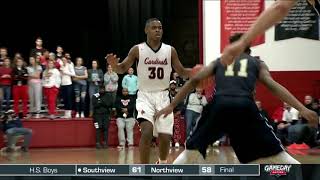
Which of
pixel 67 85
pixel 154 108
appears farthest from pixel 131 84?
pixel 154 108


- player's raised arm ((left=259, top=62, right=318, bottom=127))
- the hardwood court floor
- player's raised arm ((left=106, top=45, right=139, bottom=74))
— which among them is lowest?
the hardwood court floor

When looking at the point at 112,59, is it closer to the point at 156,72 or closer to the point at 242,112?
the point at 156,72

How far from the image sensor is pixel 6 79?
1822cm

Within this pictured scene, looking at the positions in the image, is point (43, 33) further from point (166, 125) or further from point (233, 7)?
point (166, 125)

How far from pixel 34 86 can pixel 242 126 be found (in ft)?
46.3

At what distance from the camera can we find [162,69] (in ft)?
27.0

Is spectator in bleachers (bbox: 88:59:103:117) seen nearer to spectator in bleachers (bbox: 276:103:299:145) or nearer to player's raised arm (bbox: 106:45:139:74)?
spectator in bleachers (bbox: 276:103:299:145)

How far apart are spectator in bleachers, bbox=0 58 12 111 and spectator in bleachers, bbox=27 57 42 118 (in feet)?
2.34

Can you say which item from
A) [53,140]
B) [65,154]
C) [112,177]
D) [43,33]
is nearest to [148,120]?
[112,177]

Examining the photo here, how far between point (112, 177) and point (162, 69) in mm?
2412

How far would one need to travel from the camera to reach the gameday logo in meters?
6.06

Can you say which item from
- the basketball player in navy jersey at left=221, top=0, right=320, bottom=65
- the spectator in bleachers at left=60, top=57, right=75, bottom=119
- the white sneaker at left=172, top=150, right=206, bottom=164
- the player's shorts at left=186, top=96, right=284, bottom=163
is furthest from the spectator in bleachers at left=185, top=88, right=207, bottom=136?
the basketball player in navy jersey at left=221, top=0, right=320, bottom=65

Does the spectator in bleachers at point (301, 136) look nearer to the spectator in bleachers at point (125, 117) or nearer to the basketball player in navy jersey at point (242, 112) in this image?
the spectator in bleachers at point (125, 117)

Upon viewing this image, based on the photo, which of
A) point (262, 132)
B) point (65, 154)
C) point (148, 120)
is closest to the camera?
point (262, 132)
